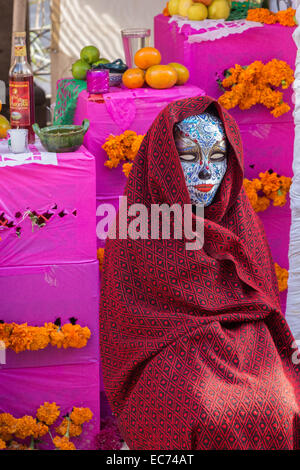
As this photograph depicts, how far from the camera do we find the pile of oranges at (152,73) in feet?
10.1

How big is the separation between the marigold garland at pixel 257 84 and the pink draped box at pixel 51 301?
1019 millimetres

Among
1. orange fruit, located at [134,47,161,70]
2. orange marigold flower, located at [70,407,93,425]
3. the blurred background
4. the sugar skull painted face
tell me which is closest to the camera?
the sugar skull painted face

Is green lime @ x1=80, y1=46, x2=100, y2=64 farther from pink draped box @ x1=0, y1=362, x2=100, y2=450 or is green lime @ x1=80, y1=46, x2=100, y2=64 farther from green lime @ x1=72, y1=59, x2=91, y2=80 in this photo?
pink draped box @ x1=0, y1=362, x2=100, y2=450

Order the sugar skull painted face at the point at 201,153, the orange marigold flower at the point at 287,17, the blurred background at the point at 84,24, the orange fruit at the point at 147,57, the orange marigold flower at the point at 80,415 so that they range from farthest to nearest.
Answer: the blurred background at the point at 84,24
the orange marigold flower at the point at 287,17
the orange fruit at the point at 147,57
the orange marigold flower at the point at 80,415
the sugar skull painted face at the point at 201,153

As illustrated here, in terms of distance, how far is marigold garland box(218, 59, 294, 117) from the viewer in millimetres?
3191

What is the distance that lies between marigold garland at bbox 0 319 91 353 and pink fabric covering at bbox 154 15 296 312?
1.14 m

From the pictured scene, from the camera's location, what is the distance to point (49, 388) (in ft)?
9.64

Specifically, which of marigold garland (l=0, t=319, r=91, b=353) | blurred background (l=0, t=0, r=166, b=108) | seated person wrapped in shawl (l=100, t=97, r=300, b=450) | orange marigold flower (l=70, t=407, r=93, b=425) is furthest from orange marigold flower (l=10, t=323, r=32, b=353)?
blurred background (l=0, t=0, r=166, b=108)

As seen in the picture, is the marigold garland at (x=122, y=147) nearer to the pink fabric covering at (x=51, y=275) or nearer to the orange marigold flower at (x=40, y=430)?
the pink fabric covering at (x=51, y=275)

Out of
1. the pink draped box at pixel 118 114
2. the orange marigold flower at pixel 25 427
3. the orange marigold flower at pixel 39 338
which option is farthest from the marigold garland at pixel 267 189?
the orange marigold flower at pixel 25 427

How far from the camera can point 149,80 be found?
3115 millimetres

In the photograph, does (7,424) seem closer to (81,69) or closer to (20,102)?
(20,102)

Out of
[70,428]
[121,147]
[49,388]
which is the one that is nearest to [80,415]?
[70,428]

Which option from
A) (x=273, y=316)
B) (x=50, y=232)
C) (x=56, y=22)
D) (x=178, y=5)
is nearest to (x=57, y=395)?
(x=50, y=232)
